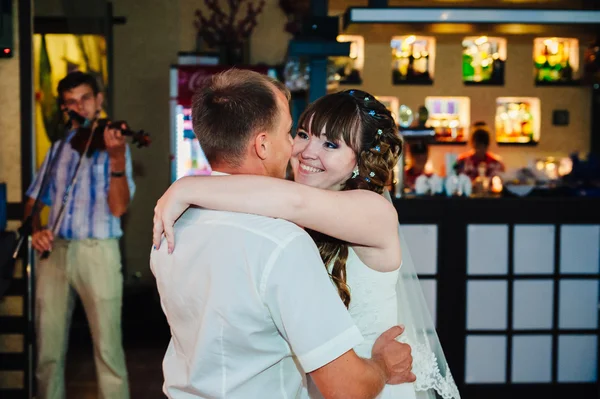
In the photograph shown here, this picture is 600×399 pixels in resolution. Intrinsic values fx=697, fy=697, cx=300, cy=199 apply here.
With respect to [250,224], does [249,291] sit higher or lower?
lower

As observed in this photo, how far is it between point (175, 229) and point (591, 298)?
11.3 ft

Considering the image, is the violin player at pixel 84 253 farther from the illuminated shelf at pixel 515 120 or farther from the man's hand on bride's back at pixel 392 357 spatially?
the illuminated shelf at pixel 515 120

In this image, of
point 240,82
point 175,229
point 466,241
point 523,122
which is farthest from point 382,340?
point 523,122

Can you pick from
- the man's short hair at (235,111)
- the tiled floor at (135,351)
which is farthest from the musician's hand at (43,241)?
the man's short hair at (235,111)

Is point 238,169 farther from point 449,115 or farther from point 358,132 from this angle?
point 449,115

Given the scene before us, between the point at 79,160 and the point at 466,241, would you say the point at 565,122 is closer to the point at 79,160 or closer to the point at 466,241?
the point at 466,241

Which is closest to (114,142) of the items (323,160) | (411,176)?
(323,160)

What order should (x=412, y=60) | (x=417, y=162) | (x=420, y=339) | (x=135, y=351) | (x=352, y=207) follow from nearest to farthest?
(x=352, y=207) → (x=420, y=339) → (x=135, y=351) → (x=417, y=162) → (x=412, y=60)

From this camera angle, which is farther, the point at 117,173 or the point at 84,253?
the point at 117,173

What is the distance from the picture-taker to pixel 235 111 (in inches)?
54.6

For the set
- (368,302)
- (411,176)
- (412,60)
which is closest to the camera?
(368,302)

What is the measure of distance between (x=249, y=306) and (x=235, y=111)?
1.26 ft

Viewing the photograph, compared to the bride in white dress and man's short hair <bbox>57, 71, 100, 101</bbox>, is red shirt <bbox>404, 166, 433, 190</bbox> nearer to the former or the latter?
man's short hair <bbox>57, 71, 100, 101</bbox>

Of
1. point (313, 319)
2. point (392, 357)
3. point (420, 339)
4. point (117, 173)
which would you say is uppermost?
point (117, 173)
